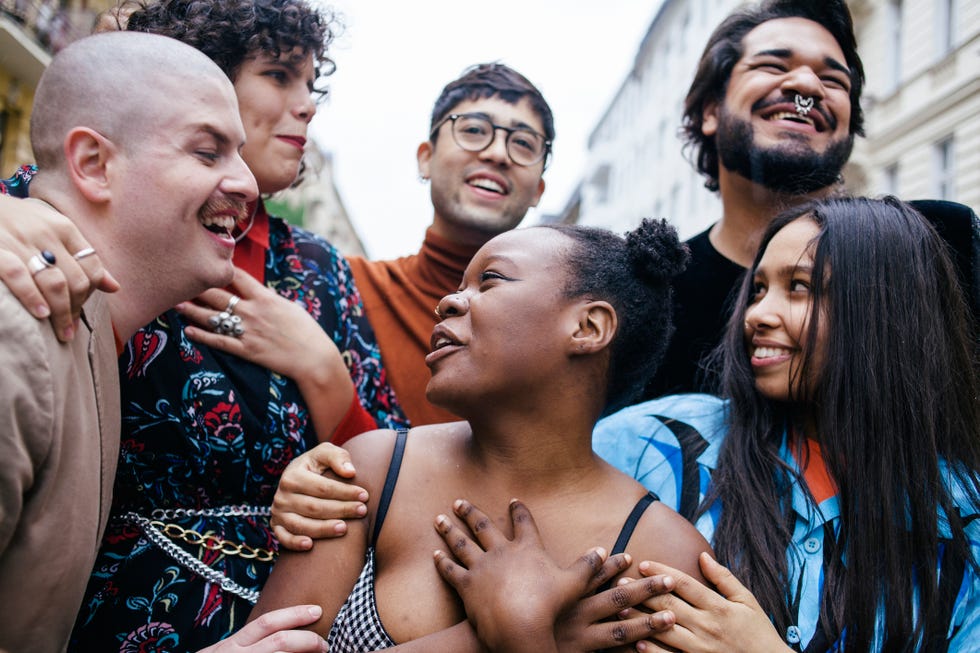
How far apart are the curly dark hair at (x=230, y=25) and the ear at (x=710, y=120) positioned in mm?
2079

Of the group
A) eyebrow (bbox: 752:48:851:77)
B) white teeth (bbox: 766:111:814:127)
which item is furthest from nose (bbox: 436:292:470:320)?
eyebrow (bbox: 752:48:851:77)

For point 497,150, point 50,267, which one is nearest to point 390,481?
point 50,267

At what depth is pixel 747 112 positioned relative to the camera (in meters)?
3.51

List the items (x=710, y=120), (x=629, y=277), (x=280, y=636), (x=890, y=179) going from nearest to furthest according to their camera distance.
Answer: (x=280, y=636), (x=629, y=277), (x=710, y=120), (x=890, y=179)

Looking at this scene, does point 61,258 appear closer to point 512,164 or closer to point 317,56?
point 317,56

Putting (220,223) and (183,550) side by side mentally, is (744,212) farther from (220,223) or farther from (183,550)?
(183,550)

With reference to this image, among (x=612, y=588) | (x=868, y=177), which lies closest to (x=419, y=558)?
(x=612, y=588)

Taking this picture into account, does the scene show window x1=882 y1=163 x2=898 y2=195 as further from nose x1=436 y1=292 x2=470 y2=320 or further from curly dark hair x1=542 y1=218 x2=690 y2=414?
nose x1=436 y1=292 x2=470 y2=320

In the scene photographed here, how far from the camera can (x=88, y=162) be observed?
6.10ft

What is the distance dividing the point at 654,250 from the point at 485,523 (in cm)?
89

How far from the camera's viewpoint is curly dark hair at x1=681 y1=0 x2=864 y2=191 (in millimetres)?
3684

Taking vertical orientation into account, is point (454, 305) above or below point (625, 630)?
above

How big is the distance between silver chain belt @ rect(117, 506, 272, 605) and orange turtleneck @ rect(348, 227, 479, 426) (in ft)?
3.98

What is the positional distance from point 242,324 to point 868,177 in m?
15.7
